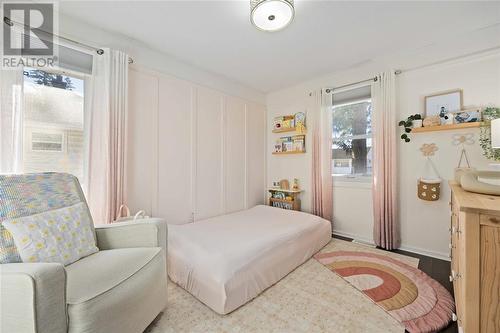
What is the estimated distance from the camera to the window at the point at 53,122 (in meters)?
1.85

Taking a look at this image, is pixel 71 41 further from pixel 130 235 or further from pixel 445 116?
pixel 445 116

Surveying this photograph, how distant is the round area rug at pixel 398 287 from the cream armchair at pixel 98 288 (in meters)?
1.66

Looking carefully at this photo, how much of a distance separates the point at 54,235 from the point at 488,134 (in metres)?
3.71

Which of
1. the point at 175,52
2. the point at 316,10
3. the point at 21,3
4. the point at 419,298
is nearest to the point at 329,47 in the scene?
the point at 316,10

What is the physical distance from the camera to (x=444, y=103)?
2375mm

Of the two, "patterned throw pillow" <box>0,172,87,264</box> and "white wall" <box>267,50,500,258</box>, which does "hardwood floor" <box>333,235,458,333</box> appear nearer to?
"white wall" <box>267,50,500,258</box>

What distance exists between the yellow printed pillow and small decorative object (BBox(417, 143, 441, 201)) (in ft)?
10.4

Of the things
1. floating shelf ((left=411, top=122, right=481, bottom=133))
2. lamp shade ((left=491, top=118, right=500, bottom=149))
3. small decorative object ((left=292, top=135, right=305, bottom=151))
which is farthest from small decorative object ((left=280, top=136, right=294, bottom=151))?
lamp shade ((left=491, top=118, right=500, bottom=149))

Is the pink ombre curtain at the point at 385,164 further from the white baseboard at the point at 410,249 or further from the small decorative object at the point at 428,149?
the small decorative object at the point at 428,149

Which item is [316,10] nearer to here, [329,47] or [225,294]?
[329,47]

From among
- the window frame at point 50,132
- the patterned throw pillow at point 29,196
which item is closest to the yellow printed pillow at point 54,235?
the patterned throw pillow at point 29,196

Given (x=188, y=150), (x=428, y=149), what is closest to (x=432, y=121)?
(x=428, y=149)

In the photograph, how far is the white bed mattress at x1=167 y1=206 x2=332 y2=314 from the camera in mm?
1576

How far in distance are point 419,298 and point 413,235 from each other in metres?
1.15
